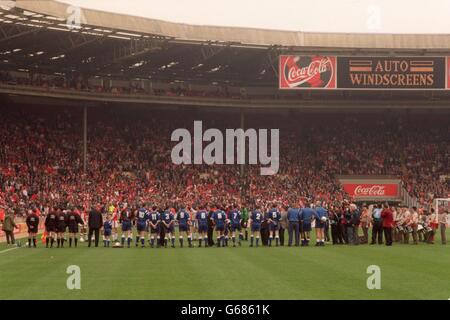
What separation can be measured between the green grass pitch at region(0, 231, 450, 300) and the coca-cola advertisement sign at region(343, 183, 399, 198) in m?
31.7

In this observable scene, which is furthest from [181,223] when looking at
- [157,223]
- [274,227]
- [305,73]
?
[305,73]

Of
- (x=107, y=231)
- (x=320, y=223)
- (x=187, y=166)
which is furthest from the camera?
(x=187, y=166)

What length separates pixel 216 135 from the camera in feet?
205

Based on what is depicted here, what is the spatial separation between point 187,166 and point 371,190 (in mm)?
13880

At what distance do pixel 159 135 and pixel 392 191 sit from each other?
Result: 17894 mm

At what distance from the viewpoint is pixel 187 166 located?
59812 millimetres

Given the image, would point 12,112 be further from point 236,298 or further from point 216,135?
point 236,298

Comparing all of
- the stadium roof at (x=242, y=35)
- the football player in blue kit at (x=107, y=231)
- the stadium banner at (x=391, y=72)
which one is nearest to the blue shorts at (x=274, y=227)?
the football player in blue kit at (x=107, y=231)

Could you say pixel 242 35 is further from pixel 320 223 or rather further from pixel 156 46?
pixel 320 223

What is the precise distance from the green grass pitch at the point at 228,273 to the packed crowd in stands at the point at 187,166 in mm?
21911

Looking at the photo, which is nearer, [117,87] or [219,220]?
[219,220]

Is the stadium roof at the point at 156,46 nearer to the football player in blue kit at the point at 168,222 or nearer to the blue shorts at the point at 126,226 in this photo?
the blue shorts at the point at 126,226

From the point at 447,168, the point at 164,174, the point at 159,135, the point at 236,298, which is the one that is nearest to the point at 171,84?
the point at 159,135

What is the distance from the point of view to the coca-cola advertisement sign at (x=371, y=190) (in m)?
61.5
